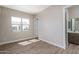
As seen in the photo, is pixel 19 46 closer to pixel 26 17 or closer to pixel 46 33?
pixel 26 17

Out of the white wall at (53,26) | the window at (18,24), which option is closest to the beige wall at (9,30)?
the window at (18,24)

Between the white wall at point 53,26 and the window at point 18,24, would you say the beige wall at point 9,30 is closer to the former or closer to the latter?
the window at point 18,24

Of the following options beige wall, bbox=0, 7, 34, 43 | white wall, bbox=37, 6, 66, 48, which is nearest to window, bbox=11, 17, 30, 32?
beige wall, bbox=0, 7, 34, 43

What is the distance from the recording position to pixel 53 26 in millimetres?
3428

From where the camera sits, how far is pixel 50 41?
11.2 ft

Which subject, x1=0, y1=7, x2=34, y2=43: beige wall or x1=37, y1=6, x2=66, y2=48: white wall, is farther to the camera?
x1=0, y1=7, x2=34, y2=43: beige wall

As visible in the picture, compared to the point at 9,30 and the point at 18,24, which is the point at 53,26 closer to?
the point at 18,24

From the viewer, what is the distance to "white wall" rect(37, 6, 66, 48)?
9.98 feet

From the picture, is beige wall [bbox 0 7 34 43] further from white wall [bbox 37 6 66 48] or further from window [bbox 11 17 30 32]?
white wall [bbox 37 6 66 48]

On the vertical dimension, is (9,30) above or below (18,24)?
below

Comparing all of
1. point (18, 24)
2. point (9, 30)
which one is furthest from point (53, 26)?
point (9, 30)

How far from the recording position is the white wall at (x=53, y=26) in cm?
304

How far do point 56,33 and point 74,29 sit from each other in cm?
116
